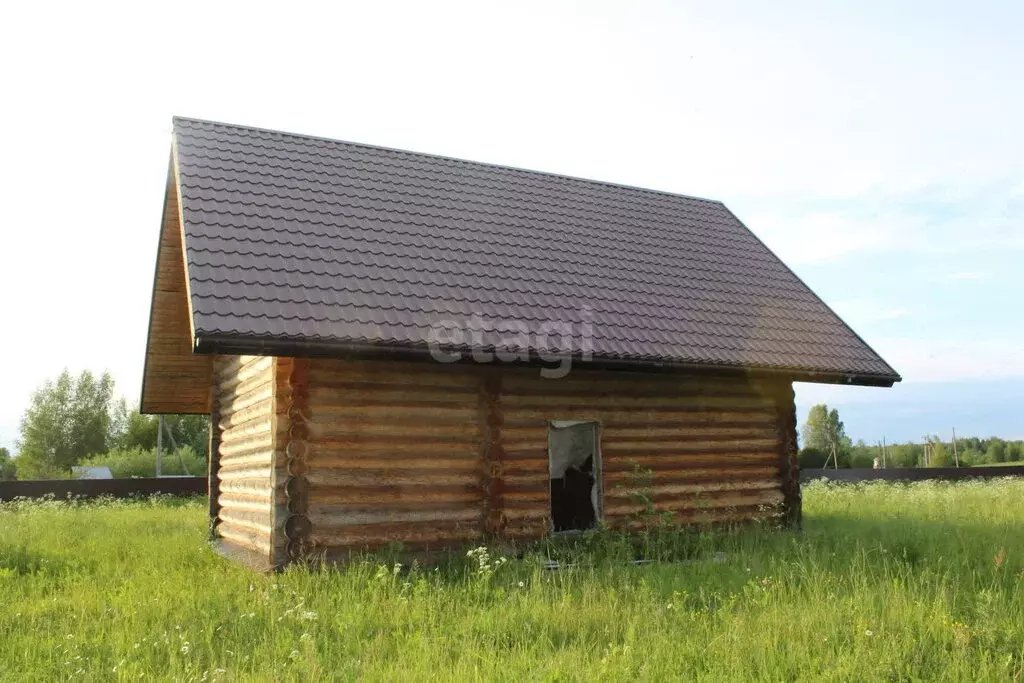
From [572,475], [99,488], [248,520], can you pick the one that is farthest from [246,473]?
[99,488]

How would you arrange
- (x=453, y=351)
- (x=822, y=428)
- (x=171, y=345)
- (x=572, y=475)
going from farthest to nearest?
(x=822, y=428), (x=171, y=345), (x=572, y=475), (x=453, y=351)

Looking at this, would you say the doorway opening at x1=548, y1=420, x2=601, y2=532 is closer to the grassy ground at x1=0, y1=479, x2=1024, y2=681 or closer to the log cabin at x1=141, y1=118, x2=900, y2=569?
the log cabin at x1=141, y1=118, x2=900, y2=569

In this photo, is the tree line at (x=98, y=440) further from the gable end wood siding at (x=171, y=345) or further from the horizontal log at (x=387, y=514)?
the horizontal log at (x=387, y=514)

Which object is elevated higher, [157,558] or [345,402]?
[345,402]

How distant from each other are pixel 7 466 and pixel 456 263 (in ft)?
200

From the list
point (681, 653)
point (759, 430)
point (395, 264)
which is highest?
point (395, 264)

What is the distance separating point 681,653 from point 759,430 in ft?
22.4

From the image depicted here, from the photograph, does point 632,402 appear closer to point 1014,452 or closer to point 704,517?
point 704,517

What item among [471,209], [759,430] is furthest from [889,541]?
[471,209]

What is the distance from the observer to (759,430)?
11.7 meters

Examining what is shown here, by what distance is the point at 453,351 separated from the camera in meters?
8.85

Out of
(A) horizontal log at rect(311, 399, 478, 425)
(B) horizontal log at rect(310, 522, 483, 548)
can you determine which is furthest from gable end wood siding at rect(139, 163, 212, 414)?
(B) horizontal log at rect(310, 522, 483, 548)

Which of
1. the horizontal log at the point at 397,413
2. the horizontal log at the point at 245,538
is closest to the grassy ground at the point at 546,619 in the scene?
the horizontal log at the point at 245,538

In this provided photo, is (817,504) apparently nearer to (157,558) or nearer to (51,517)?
(157,558)
